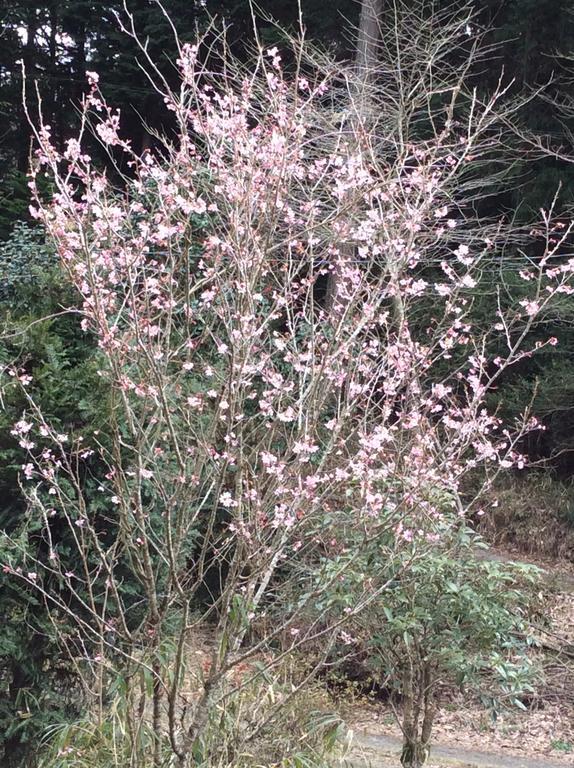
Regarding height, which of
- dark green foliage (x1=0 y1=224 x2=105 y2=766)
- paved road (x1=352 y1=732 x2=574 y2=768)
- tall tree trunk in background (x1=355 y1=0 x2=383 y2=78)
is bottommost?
paved road (x1=352 y1=732 x2=574 y2=768)

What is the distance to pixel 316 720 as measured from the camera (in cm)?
312

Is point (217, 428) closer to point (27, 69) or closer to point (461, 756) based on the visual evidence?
point (461, 756)

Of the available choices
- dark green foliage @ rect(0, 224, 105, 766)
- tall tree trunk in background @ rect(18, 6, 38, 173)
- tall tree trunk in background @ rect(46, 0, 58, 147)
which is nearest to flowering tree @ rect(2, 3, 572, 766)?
dark green foliage @ rect(0, 224, 105, 766)

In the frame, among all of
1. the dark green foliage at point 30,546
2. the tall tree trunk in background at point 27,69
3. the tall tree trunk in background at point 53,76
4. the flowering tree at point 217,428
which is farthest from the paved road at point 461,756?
the tall tree trunk in background at point 53,76

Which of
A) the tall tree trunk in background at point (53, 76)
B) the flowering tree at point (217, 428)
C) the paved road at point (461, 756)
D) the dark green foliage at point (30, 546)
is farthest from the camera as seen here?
the tall tree trunk in background at point (53, 76)

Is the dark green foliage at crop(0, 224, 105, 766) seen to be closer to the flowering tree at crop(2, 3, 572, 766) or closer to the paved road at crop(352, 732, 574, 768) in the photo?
the flowering tree at crop(2, 3, 572, 766)

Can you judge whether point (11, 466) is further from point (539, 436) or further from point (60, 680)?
point (539, 436)

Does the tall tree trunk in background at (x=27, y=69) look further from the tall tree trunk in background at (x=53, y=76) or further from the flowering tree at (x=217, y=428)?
the flowering tree at (x=217, y=428)

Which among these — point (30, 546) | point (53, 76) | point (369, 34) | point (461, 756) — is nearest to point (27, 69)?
point (53, 76)

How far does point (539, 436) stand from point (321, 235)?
21.2ft

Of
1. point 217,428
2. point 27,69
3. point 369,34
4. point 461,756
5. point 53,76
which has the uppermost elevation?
point 27,69

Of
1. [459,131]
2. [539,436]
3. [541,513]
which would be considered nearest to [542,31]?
[459,131]

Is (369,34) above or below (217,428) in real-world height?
above

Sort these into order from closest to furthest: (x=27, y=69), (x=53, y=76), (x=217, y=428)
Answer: (x=217, y=428) → (x=27, y=69) → (x=53, y=76)
